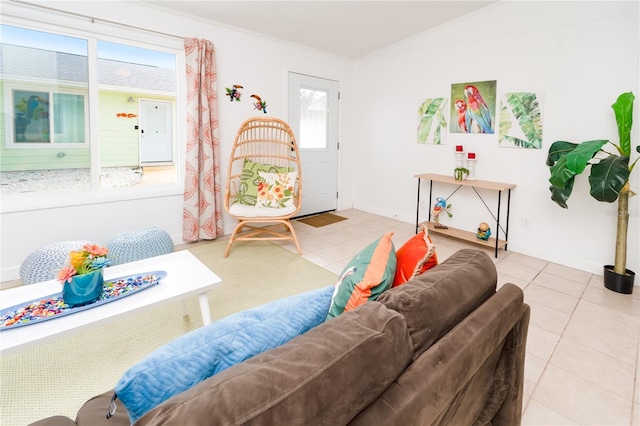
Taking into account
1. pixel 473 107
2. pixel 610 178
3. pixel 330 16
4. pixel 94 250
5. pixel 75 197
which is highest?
pixel 330 16

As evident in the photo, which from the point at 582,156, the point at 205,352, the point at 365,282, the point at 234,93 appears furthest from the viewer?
the point at 234,93

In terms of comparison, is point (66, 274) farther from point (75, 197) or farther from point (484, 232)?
point (484, 232)

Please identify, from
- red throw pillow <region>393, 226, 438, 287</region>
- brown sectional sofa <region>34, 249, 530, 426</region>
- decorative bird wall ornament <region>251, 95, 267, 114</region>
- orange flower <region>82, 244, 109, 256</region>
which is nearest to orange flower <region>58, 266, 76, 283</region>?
orange flower <region>82, 244, 109, 256</region>

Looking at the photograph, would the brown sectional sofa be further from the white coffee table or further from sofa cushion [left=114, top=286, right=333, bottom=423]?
the white coffee table

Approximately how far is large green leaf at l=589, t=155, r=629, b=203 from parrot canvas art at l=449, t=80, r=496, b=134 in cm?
127

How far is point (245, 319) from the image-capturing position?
33.5 inches

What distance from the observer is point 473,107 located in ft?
12.5

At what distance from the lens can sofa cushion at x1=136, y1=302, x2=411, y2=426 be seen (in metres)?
0.53

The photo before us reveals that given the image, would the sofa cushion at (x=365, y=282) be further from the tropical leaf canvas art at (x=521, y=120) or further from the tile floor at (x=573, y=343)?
the tropical leaf canvas art at (x=521, y=120)

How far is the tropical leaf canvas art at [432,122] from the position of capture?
4.10 metres

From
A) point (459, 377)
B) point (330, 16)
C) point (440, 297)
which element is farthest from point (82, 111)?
point (459, 377)

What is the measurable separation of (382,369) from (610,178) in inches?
106

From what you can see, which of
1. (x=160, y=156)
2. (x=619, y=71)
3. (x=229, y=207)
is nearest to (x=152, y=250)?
(x=229, y=207)

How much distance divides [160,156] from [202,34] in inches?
53.1
